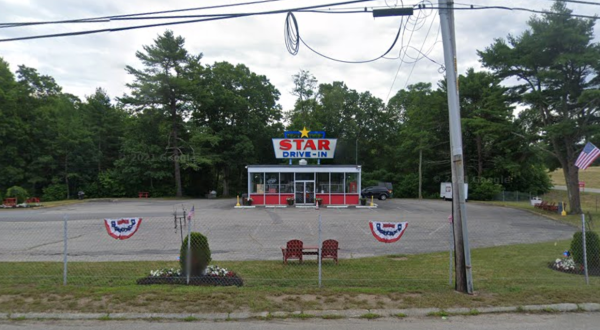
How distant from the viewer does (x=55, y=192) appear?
4975 cm

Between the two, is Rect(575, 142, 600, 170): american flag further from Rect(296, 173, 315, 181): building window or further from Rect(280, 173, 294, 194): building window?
Rect(280, 173, 294, 194): building window

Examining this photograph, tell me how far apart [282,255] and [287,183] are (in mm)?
22151

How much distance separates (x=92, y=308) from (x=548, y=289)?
886 cm

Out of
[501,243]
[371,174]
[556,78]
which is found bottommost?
[501,243]

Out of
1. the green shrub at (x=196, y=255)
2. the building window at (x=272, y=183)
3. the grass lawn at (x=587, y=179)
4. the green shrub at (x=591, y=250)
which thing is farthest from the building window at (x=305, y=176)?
the grass lawn at (x=587, y=179)

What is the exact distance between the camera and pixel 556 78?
25.8m

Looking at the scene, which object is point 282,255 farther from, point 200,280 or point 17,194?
point 17,194

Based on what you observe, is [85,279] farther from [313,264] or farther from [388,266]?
[388,266]

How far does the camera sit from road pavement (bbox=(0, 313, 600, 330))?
Answer: 611 centimetres

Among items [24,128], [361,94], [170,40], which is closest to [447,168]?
[361,94]

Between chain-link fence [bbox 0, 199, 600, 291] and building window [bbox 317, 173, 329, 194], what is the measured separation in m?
14.4

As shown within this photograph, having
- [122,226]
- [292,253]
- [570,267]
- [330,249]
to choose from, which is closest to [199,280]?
[122,226]

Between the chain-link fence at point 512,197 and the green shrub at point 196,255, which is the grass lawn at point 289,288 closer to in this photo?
the green shrub at point 196,255

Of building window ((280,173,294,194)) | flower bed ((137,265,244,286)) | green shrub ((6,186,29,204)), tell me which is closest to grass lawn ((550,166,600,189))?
building window ((280,173,294,194))
